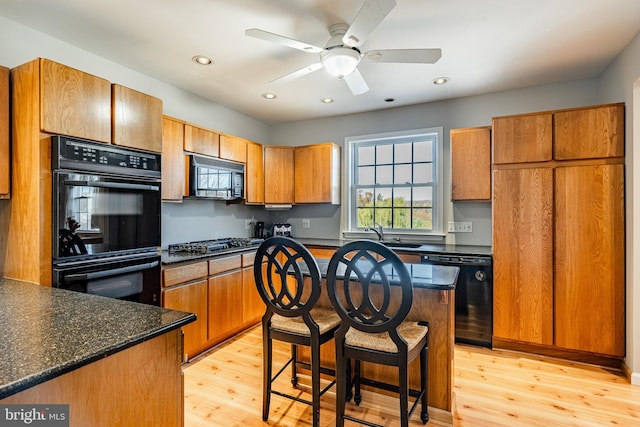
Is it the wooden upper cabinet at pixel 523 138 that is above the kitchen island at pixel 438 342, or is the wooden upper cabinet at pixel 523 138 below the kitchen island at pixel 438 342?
above

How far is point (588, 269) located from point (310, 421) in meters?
2.59

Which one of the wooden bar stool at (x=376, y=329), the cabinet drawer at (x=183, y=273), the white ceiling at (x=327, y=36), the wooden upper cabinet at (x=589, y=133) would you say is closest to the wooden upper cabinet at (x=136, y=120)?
the white ceiling at (x=327, y=36)

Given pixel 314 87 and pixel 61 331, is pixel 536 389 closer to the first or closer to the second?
pixel 61 331

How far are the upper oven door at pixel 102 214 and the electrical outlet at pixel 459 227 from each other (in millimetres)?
3120

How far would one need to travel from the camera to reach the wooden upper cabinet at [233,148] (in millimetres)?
3693

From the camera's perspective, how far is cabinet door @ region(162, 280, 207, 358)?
8.93ft

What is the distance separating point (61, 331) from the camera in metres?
1.10

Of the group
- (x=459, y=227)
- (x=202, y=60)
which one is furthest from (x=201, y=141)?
(x=459, y=227)

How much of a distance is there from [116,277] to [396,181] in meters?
3.29

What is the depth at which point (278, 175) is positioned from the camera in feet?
14.4

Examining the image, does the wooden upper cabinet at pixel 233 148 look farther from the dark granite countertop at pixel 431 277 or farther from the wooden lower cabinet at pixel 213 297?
the dark granite countertop at pixel 431 277

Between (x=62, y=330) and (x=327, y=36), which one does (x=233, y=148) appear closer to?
(x=327, y=36)

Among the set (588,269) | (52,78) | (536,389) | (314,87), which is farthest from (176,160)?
(588,269)

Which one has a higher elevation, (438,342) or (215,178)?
(215,178)
